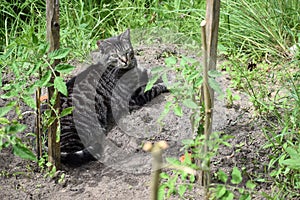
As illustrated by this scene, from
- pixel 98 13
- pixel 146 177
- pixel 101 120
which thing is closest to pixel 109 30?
pixel 98 13

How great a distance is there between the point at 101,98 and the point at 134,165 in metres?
0.79

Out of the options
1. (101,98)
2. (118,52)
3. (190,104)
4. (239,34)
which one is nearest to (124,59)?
(118,52)

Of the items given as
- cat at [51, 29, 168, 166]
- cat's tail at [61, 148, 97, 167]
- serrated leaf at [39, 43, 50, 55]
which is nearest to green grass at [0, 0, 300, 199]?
serrated leaf at [39, 43, 50, 55]

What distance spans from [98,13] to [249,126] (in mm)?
2317

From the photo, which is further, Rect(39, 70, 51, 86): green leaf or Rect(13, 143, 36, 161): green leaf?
Rect(39, 70, 51, 86): green leaf

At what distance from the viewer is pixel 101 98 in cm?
403

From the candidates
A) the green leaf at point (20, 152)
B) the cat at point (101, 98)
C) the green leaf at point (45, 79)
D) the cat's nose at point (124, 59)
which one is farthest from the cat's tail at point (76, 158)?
the green leaf at point (20, 152)

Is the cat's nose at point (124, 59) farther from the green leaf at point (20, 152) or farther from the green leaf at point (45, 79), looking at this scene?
the green leaf at point (20, 152)

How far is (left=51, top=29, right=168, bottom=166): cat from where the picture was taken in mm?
3574

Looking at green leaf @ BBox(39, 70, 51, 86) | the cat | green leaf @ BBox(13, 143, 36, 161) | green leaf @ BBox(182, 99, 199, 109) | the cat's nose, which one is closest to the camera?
green leaf @ BBox(13, 143, 36, 161)

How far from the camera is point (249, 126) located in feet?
11.8

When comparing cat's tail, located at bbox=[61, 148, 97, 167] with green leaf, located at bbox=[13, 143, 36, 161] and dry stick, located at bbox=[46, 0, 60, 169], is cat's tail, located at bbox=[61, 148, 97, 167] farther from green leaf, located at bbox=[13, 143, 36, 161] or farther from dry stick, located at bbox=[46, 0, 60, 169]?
green leaf, located at bbox=[13, 143, 36, 161]

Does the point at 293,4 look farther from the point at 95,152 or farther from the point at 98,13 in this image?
the point at 95,152

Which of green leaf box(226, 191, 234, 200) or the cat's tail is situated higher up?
green leaf box(226, 191, 234, 200)
